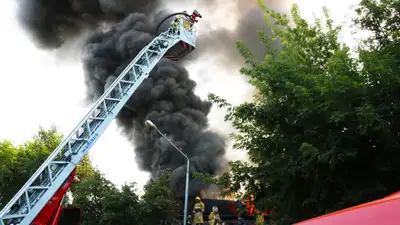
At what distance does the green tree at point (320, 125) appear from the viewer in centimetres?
415

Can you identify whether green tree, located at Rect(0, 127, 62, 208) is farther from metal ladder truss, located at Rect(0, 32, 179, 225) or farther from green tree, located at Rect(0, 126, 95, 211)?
metal ladder truss, located at Rect(0, 32, 179, 225)

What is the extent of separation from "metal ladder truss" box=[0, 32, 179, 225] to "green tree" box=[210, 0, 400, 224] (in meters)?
4.98

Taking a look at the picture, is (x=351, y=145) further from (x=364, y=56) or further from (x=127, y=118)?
(x=127, y=118)

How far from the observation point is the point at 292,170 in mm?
4836

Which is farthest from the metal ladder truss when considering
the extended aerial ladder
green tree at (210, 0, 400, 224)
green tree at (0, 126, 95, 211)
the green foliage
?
green tree at (0, 126, 95, 211)

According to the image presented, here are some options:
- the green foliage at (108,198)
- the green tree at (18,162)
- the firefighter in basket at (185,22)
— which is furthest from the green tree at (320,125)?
the green tree at (18,162)

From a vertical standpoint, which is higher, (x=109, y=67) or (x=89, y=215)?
(x=109, y=67)

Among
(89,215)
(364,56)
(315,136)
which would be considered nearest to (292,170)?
(315,136)

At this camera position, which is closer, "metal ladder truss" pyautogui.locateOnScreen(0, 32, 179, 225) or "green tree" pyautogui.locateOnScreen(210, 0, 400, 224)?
"green tree" pyautogui.locateOnScreen(210, 0, 400, 224)

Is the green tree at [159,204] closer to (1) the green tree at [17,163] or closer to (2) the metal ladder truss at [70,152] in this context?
(2) the metal ladder truss at [70,152]

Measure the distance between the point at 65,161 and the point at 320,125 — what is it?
23.3ft

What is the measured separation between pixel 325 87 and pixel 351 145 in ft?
2.98

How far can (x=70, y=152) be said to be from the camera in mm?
9078

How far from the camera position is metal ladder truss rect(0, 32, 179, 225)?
7648 mm
